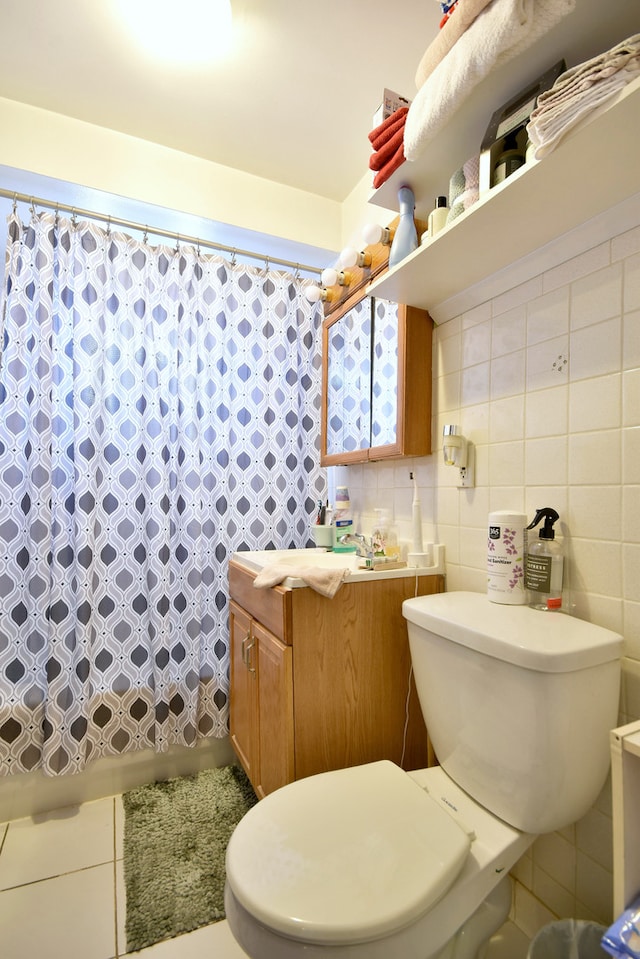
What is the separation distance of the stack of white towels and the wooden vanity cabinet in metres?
1.04

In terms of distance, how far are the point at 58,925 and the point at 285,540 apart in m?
1.30

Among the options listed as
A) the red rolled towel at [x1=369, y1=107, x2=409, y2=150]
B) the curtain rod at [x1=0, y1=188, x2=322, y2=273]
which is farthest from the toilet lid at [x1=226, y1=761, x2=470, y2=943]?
the curtain rod at [x1=0, y1=188, x2=322, y2=273]

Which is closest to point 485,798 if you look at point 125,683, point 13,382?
point 125,683

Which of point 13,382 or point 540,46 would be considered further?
point 13,382

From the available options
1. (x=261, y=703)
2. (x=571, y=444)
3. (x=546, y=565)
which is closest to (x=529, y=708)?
(x=546, y=565)

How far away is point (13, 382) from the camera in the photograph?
1554 millimetres

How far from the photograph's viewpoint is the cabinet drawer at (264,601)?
3.90 ft

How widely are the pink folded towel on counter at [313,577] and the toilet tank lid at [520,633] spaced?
21cm

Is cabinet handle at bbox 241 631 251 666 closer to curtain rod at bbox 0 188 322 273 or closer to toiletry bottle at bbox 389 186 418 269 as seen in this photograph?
toiletry bottle at bbox 389 186 418 269

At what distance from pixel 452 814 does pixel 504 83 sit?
4.90 ft

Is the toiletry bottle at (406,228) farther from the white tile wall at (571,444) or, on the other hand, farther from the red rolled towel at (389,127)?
the white tile wall at (571,444)

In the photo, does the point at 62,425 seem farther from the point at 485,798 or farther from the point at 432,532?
the point at 485,798

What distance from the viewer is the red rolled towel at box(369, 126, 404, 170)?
1154 millimetres

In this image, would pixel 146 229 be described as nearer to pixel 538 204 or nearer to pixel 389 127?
pixel 389 127
